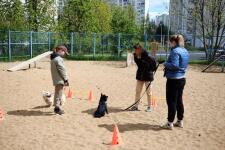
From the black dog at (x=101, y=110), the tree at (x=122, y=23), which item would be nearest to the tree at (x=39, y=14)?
the tree at (x=122, y=23)

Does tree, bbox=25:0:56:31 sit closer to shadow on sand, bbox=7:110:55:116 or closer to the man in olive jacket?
shadow on sand, bbox=7:110:55:116

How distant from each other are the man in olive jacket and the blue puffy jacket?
252 centimetres

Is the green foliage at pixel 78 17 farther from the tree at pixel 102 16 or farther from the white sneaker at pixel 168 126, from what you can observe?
the white sneaker at pixel 168 126

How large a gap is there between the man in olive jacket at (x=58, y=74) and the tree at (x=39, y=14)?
26.3 metres

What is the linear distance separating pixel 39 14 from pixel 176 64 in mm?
29009

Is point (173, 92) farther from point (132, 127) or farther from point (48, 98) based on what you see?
point (48, 98)

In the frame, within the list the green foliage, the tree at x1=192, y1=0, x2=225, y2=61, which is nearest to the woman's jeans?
the tree at x1=192, y1=0, x2=225, y2=61

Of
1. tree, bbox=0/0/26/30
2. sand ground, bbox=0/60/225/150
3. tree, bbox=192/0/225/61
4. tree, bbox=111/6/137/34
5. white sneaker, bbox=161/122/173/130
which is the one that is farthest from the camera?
tree, bbox=111/6/137/34

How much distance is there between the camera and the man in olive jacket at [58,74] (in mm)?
9484

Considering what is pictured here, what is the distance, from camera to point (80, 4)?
4038 centimetres

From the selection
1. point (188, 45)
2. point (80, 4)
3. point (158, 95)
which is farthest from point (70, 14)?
point (158, 95)

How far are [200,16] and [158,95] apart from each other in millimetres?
20943

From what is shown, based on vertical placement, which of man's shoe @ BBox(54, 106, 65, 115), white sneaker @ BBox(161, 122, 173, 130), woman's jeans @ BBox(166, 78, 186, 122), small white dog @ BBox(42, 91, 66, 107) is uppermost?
woman's jeans @ BBox(166, 78, 186, 122)

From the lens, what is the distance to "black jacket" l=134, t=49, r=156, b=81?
984 cm
